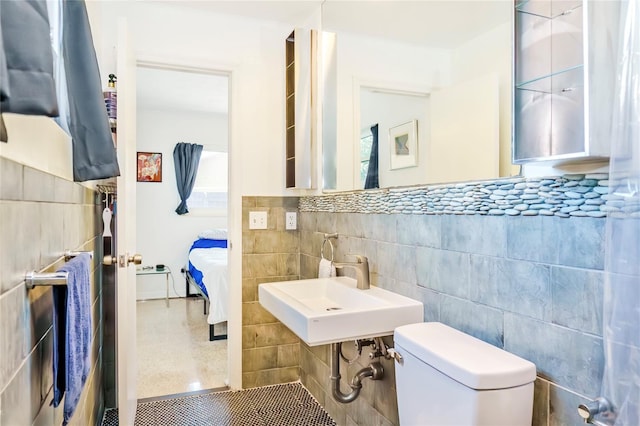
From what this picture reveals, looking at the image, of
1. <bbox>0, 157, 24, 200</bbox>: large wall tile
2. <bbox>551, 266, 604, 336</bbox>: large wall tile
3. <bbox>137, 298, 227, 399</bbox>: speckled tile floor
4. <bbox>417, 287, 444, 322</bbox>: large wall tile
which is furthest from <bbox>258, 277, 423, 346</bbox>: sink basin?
<bbox>137, 298, 227, 399</bbox>: speckled tile floor

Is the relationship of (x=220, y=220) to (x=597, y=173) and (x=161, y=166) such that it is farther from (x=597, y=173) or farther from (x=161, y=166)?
(x=597, y=173)

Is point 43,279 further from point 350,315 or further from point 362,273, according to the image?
point 362,273

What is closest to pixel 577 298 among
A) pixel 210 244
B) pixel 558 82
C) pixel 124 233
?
pixel 558 82

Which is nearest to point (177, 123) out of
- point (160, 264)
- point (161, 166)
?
point (161, 166)

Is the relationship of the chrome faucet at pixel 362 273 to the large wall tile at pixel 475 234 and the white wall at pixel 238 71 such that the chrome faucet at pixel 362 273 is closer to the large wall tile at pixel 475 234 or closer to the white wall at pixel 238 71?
the large wall tile at pixel 475 234

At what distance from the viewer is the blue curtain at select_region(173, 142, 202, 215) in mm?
5465

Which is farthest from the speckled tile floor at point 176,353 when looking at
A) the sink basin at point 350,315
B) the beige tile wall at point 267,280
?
the sink basin at point 350,315

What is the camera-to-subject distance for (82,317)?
→ 1.05 m

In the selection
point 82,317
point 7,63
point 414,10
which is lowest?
point 82,317

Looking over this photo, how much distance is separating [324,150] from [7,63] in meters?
1.96

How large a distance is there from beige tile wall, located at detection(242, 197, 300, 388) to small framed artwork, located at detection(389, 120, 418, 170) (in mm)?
1073

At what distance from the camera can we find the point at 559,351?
1060mm

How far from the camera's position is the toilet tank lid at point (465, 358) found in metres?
1.02

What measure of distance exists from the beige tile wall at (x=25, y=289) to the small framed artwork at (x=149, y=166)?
4319 mm
